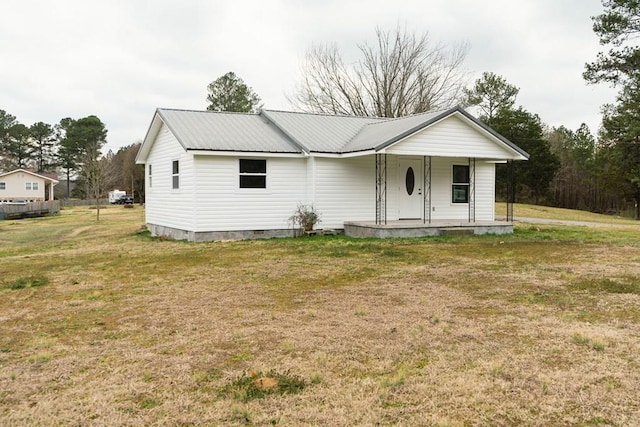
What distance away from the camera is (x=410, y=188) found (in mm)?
17375

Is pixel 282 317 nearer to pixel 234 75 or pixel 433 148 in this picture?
pixel 433 148

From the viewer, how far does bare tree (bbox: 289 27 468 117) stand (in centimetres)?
3431

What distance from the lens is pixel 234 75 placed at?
2021 inches

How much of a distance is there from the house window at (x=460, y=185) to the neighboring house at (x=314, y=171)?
0.11 feet

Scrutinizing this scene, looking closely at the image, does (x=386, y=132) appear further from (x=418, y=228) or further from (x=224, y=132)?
(x=224, y=132)

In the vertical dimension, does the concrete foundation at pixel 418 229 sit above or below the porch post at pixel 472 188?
below

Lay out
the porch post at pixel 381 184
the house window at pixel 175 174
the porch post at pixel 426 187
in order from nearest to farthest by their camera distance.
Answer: the porch post at pixel 381 184, the house window at pixel 175 174, the porch post at pixel 426 187

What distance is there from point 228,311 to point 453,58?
31758 mm

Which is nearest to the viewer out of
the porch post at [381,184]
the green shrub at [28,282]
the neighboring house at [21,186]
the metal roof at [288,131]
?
the green shrub at [28,282]

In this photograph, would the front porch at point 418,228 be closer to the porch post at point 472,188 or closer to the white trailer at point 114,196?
the porch post at point 472,188

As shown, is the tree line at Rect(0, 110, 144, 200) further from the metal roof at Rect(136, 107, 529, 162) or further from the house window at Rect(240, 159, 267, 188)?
the house window at Rect(240, 159, 267, 188)

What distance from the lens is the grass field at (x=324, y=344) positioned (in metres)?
3.62

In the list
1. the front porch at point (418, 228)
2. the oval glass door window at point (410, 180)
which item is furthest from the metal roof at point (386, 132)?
the front porch at point (418, 228)

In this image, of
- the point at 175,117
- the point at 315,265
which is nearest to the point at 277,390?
the point at 315,265
